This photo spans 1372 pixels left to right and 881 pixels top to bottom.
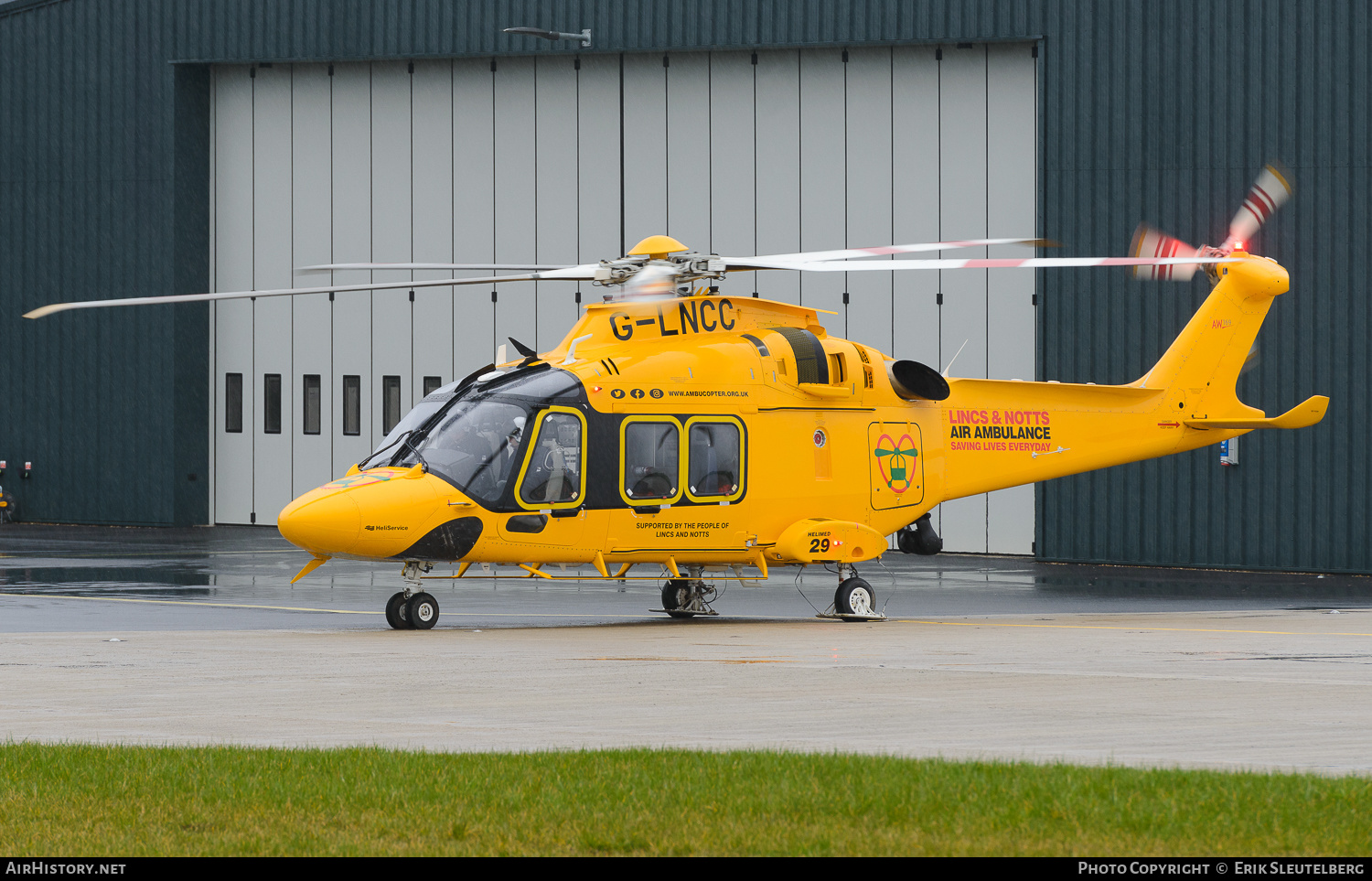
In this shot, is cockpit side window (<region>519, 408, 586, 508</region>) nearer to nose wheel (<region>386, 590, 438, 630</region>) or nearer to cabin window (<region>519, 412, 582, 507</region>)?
cabin window (<region>519, 412, 582, 507</region>)

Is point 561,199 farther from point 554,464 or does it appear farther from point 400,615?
point 400,615

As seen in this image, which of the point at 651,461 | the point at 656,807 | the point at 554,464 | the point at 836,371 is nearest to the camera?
the point at 656,807

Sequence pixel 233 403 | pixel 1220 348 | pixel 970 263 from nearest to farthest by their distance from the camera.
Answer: pixel 970 263, pixel 1220 348, pixel 233 403

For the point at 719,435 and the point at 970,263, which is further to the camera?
the point at 719,435

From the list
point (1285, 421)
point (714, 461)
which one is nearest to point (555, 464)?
point (714, 461)

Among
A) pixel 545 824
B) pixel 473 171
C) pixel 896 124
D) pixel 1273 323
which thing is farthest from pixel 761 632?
pixel 473 171

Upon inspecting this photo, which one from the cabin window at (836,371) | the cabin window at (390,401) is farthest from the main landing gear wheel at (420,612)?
the cabin window at (390,401)

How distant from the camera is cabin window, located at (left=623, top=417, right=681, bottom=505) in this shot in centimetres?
1759

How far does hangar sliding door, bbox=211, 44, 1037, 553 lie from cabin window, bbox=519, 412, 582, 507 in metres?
15.0

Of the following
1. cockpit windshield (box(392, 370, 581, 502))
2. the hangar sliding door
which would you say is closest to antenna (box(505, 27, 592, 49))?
the hangar sliding door

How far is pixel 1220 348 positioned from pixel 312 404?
68.2ft

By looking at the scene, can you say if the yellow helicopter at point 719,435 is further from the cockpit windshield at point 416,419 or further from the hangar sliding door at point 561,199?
the hangar sliding door at point 561,199

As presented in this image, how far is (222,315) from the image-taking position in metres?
36.7

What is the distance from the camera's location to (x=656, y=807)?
23.3 feet
